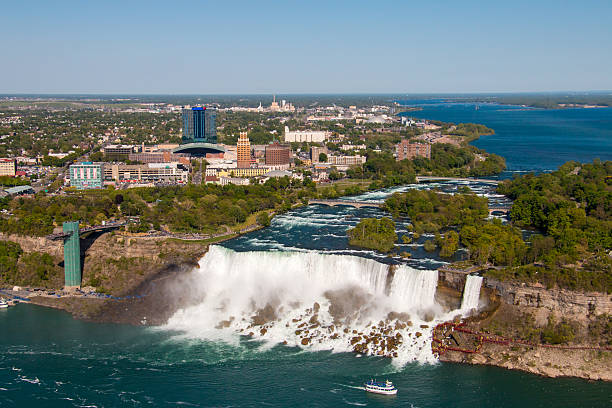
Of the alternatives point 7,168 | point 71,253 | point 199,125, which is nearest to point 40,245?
point 71,253

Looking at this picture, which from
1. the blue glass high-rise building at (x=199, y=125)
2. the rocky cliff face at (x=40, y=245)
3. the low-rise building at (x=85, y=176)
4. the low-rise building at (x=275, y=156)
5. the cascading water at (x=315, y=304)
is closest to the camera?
the cascading water at (x=315, y=304)

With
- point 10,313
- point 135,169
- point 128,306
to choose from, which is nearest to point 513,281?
point 128,306

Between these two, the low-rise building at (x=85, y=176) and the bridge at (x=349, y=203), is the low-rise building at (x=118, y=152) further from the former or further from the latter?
the bridge at (x=349, y=203)

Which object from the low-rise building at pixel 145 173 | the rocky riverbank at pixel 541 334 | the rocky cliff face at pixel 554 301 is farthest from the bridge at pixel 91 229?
the low-rise building at pixel 145 173

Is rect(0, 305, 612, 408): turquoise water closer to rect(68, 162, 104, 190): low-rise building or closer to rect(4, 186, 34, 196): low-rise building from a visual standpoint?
rect(4, 186, 34, 196): low-rise building

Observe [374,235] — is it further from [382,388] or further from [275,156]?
[275,156]

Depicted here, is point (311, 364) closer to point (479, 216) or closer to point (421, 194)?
point (479, 216)
